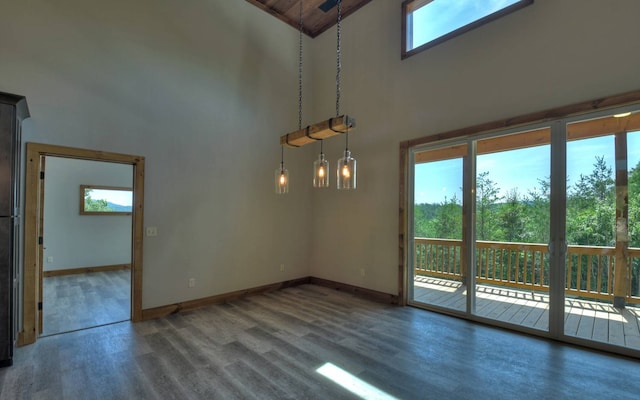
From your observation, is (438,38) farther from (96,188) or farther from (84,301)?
(96,188)

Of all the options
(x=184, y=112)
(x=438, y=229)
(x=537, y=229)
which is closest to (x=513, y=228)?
(x=537, y=229)

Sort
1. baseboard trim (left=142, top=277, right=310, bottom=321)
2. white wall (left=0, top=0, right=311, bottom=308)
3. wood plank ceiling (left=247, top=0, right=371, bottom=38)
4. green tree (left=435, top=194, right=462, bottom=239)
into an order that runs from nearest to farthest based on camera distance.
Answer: white wall (left=0, top=0, right=311, bottom=308)
baseboard trim (left=142, top=277, right=310, bottom=321)
green tree (left=435, top=194, right=462, bottom=239)
wood plank ceiling (left=247, top=0, right=371, bottom=38)

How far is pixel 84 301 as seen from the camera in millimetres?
4605

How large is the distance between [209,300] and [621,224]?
5.27m

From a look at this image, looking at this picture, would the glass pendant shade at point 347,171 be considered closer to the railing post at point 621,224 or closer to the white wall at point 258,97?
the white wall at point 258,97

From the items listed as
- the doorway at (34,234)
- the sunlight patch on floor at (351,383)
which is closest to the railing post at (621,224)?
the sunlight patch on floor at (351,383)

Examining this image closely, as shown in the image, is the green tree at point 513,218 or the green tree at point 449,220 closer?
the green tree at point 513,218

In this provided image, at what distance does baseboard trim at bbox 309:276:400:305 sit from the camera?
183 inches

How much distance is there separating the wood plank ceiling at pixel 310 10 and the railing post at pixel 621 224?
4.31 m

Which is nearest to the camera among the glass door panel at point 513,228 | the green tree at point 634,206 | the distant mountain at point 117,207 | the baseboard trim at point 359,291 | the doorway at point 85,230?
the green tree at point 634,206

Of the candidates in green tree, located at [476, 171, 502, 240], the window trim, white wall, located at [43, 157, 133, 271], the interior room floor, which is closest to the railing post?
green tree, located at [476, 171, 502, 240]

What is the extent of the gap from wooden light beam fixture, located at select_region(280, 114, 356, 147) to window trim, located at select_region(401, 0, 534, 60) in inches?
89.5

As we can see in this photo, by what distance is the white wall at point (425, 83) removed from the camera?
3.06 meters

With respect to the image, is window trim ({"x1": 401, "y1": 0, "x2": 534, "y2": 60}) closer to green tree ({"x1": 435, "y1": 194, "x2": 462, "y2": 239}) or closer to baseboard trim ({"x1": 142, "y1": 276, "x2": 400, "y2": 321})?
green tree ({"x1": 435, "y1": 194, "x2": 462, "y2": 239})
